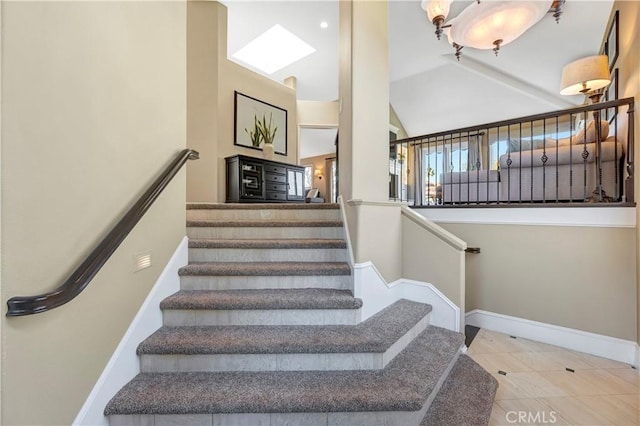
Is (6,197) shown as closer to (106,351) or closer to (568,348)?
(106,351)

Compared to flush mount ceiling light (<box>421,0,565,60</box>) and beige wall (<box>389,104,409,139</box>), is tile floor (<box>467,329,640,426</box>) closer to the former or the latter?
flush mount ceiling light (<box>421,0,565,60</box>)

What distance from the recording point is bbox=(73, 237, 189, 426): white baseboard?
1201mm

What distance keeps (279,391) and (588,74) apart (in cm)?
435

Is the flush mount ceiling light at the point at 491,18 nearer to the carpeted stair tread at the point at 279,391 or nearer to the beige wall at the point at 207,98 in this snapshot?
the carpeted stair tread at the point at 279,391

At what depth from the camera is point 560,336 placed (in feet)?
7.88

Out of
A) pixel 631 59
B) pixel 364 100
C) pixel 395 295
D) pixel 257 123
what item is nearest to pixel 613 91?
pixel 631 59

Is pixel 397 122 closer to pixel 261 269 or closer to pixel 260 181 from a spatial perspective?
pixel 260 181

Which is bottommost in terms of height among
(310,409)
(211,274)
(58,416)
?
(310,409)

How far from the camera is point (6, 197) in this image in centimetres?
88

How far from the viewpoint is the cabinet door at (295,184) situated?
16.3 ft

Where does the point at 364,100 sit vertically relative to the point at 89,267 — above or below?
above

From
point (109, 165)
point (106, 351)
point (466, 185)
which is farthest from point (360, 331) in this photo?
point (466, 185)

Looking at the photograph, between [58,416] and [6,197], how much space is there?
0.86 metres

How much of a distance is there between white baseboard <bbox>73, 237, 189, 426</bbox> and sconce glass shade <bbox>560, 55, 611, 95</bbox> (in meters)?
4.50
